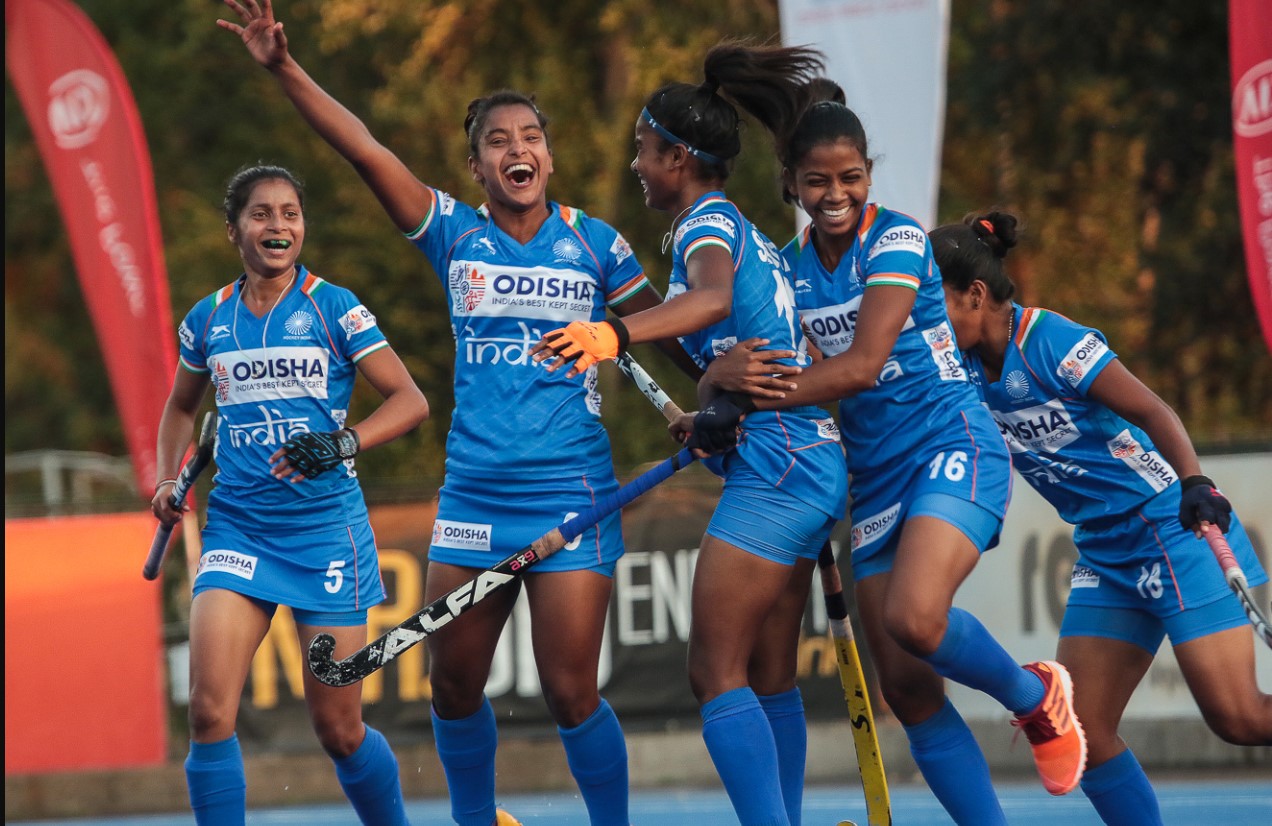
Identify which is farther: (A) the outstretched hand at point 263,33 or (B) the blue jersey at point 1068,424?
(B) the blue jersey at point 1068,424

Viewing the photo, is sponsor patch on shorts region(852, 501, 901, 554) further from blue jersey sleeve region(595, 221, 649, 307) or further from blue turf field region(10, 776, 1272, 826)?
blue turf field region(10, 776, 1272, 826)

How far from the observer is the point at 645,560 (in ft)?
31.2

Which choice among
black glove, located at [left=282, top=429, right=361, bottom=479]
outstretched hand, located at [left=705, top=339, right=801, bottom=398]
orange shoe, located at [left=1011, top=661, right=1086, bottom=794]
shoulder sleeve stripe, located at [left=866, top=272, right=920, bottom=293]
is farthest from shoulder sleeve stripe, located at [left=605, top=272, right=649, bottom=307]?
orange shoe, located at [left=1011, top=661, right=1086, bottom=794]

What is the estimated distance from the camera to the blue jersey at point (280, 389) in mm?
5312

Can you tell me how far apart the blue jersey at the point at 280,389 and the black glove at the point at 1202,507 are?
2410 millimetres

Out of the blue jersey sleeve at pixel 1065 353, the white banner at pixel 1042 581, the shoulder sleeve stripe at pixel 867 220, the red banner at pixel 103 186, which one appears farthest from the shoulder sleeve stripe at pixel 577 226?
the red banner at pixel 103 186

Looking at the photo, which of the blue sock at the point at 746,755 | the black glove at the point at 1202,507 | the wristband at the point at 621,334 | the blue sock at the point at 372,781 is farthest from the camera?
the blue sock at the point at 372,781

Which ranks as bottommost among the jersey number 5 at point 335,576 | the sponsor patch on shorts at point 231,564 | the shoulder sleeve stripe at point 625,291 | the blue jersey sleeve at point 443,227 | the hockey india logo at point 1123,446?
the jersey number 5 at point 335,576

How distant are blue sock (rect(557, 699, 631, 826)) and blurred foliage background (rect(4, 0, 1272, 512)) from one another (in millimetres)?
11015

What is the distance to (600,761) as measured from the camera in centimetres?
513

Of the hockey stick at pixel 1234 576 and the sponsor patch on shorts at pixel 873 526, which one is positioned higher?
the sponsor patch on shorts at pixel 873 526

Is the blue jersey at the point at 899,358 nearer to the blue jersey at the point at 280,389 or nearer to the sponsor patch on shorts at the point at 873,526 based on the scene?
the sponsor patch on shorts at the point at 873,526

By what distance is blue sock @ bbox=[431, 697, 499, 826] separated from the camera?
521cm

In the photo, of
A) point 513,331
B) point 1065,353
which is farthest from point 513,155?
point 1065,353
